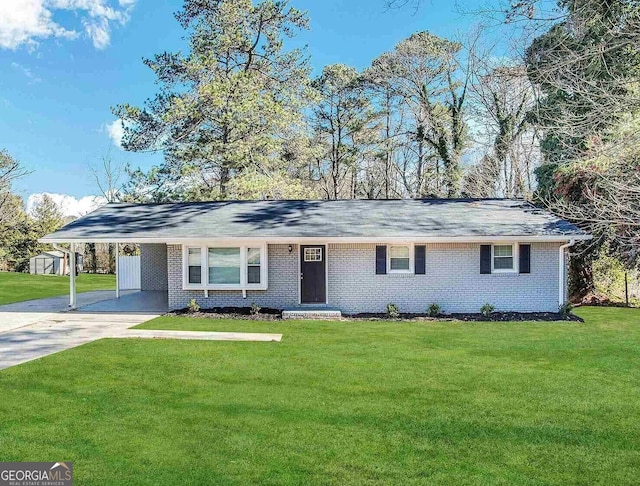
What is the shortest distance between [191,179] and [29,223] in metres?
20.6

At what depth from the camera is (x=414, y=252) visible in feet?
44.1

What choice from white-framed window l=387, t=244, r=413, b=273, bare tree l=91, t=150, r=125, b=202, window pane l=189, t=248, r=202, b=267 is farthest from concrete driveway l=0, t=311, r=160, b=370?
bare tree l=91, t=150, r=125, b=202

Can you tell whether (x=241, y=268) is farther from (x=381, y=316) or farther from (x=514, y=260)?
(x=514, y=260)

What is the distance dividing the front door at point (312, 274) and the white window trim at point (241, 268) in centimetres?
111

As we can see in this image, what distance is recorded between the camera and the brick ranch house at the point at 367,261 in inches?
525

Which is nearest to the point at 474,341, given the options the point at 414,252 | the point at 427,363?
the point at 427,363

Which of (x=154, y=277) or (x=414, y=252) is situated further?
(x=154, y=277)

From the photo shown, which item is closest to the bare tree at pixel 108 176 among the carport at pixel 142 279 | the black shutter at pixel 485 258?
the carport at pixel 142 279

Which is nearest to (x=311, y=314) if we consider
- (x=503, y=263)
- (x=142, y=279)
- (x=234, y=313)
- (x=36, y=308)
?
(x=234, y=313)

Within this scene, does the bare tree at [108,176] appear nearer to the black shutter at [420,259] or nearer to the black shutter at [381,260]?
the black shutter at [381,260]

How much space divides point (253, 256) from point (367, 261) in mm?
3364

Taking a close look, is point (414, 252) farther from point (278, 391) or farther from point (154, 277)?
point (154, 277)

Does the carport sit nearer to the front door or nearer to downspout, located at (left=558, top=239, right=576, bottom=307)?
the front door

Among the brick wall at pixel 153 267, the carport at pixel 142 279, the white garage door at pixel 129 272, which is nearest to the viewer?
the carport at pixel 142 279
